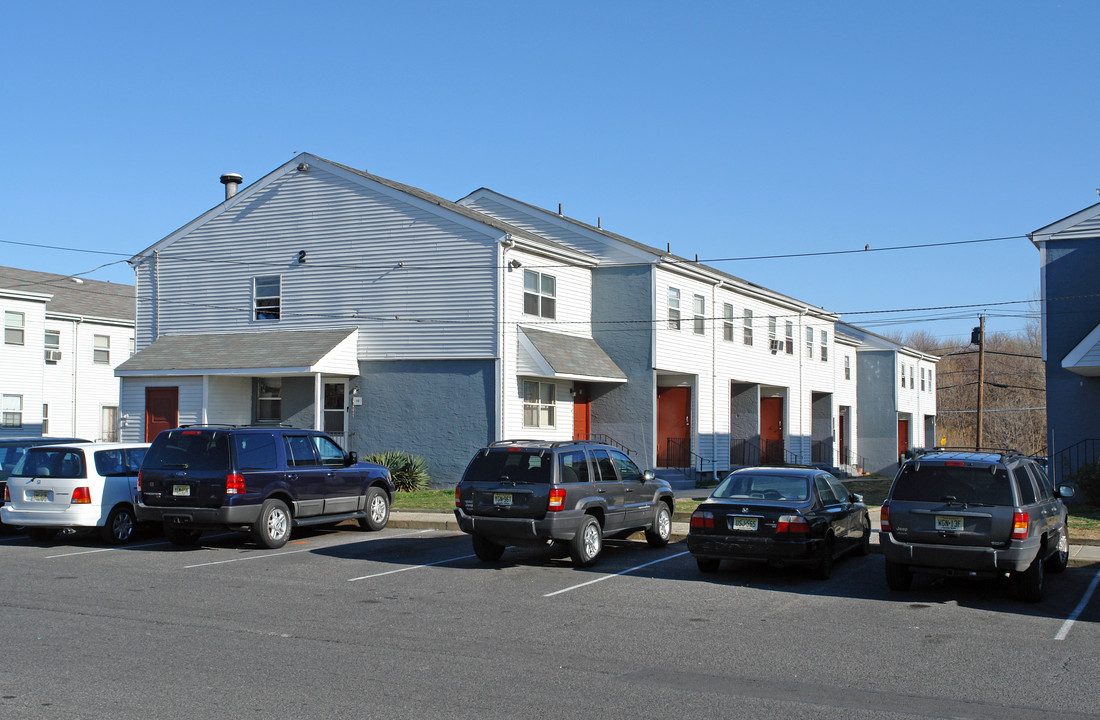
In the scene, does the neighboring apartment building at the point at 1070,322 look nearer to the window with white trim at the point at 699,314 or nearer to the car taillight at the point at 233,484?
the window with white trim at the point at 699,314

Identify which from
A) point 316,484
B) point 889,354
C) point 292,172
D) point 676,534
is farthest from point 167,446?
point 889,354

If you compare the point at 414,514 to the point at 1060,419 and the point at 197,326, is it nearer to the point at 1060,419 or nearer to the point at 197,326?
the point at 197,326

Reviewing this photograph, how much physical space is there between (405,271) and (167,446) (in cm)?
1176

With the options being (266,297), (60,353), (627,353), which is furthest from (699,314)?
(60,353)

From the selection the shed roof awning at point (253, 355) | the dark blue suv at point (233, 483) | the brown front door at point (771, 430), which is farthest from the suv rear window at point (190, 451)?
the brown front door at point (771, 430)

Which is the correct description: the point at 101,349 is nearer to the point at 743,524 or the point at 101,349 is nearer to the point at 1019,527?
the point at 743,524

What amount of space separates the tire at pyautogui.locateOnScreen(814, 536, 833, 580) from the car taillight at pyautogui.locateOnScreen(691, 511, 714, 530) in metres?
1.34

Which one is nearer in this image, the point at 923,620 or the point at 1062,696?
the point at 1062,696

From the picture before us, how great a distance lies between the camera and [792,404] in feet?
121

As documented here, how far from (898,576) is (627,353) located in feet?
55.8

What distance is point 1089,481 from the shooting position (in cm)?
2059

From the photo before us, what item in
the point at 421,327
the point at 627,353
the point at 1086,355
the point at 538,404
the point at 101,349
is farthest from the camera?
the point at 101,349

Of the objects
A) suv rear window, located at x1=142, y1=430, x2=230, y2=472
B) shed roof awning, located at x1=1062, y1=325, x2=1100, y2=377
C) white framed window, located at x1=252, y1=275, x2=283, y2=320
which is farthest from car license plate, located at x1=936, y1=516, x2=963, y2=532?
white framed window, located at x1=252, y1=275, x2=283, y2=320

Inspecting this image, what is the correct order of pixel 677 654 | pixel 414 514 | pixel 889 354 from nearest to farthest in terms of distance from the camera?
1. pixel 677 654
2. pixel 414 514
3. pixel 889 354
